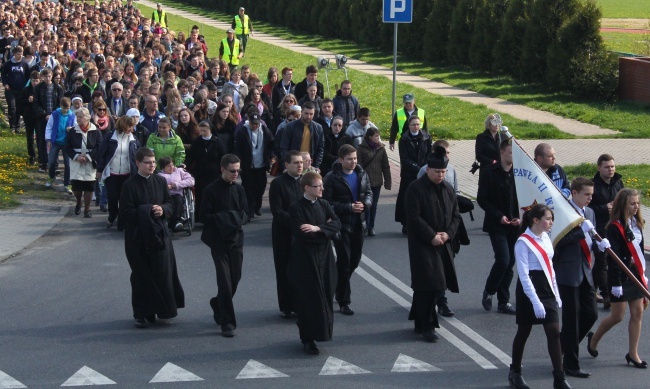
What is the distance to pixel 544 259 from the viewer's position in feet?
29.7

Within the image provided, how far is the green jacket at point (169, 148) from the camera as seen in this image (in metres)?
15.1

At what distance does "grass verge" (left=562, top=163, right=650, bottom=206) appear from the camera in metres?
17.9

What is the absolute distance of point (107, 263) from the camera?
13.5 m

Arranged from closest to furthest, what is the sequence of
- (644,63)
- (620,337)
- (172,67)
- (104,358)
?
1. (104,358)
2. (620,337)
3. (172,67)
4. (644,63)

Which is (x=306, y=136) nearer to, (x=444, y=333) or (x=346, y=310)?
(x=346, y=310)

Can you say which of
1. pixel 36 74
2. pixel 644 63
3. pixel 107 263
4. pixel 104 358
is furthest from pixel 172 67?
pixel 104 358

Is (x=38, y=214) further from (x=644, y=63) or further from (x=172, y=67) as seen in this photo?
(x=644, y=63)

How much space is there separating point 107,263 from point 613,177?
6030 millimetres

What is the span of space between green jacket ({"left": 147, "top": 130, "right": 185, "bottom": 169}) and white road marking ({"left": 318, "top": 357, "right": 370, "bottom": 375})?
5.96m

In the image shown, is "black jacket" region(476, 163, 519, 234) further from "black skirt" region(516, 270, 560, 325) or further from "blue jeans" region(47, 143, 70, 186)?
"blue jeans" region(47, 143, 70, 186)

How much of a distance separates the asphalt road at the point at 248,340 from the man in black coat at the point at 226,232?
1.06 ft

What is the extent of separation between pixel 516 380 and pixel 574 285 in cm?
102

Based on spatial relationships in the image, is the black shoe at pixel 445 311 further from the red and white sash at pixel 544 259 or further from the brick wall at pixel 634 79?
the brick wall at pixel 634 79

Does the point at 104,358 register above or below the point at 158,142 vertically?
below
